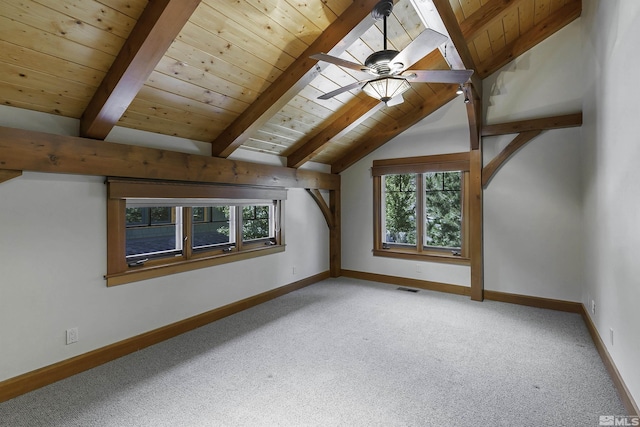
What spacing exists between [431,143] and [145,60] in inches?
160

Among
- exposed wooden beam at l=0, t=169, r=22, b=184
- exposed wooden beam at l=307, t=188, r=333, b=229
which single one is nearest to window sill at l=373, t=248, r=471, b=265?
exposed wooden beam at l=307, t=188, r=333, b=229

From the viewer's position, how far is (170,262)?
3.37 metres

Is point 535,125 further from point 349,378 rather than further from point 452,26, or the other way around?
point 349,378

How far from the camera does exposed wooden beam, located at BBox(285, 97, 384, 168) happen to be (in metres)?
4.00

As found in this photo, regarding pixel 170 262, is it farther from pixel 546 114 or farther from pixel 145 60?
pixel 546 114

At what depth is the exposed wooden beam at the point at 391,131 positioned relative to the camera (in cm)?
456

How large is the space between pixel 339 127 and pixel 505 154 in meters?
2.29

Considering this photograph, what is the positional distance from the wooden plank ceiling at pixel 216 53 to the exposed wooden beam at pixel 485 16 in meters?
0.01

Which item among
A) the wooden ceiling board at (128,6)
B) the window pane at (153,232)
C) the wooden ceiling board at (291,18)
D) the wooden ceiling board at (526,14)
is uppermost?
the wooden ceiling board at (526,14)

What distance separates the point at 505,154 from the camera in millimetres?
4324

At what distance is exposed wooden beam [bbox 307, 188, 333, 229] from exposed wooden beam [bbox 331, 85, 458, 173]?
65cm

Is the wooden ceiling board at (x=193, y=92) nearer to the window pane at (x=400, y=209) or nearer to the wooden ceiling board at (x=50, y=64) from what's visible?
the wooden ceiling board at (x=50, y=64)

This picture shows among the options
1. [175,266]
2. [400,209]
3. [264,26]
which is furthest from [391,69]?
[400,209]
